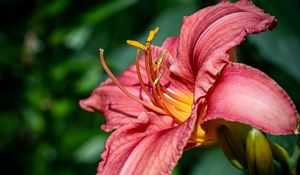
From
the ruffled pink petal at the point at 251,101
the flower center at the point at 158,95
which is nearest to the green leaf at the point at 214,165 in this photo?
the flower center at the point at 158,95

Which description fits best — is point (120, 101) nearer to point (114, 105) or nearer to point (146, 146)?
point (114, 105)

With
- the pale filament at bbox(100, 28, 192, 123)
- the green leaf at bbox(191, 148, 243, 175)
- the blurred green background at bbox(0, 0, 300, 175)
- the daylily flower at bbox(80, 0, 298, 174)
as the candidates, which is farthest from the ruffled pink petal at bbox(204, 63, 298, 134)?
the blurred green background at bbox(0, 0, 300, 175)

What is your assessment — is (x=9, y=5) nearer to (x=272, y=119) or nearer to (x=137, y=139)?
(x=137, y=139)

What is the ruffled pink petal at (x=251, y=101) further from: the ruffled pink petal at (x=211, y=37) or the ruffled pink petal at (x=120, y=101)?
the ruffled pink petal at (x=120, y=101)

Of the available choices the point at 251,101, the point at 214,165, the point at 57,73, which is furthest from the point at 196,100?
the point at 57,73

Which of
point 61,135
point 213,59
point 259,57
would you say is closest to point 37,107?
point 61,135
